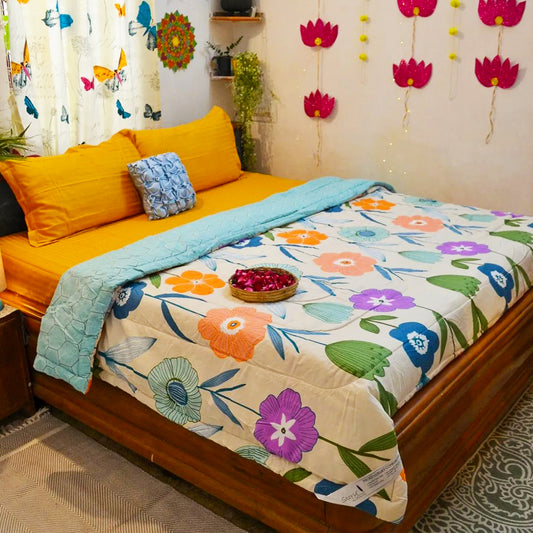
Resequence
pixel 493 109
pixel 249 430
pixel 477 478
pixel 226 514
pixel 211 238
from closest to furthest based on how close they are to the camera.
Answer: pixel 249 430 < pixel 226 514 < pixel 477 478 < pixel 211 238 < pixel 493 109

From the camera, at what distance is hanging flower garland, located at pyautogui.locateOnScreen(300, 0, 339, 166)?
376 cm

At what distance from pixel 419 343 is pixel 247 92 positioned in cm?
249

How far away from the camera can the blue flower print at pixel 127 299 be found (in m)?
2.14

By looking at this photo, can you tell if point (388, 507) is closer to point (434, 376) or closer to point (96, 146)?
point (434, 376)

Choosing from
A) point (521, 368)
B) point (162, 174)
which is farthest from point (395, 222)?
point (162, 174)

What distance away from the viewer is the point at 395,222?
2.89 metres

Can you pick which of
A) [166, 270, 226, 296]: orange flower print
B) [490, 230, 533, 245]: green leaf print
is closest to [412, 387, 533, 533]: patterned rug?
[490, 230, 533, 245]: green leaf print

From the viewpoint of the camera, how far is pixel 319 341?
1.81 meters

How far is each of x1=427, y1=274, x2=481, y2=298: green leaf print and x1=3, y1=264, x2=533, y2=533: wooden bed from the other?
173 millimetres

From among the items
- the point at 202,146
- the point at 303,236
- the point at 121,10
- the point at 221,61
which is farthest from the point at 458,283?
the point at 221,61

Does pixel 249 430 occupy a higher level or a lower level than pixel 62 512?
higher

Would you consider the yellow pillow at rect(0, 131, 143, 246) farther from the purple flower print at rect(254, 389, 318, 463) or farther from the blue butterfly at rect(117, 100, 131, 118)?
the purple flower print at rect(254, 389, 318, 463)

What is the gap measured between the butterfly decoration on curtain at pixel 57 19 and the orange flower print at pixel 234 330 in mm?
1812

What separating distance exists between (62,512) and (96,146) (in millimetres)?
1682
